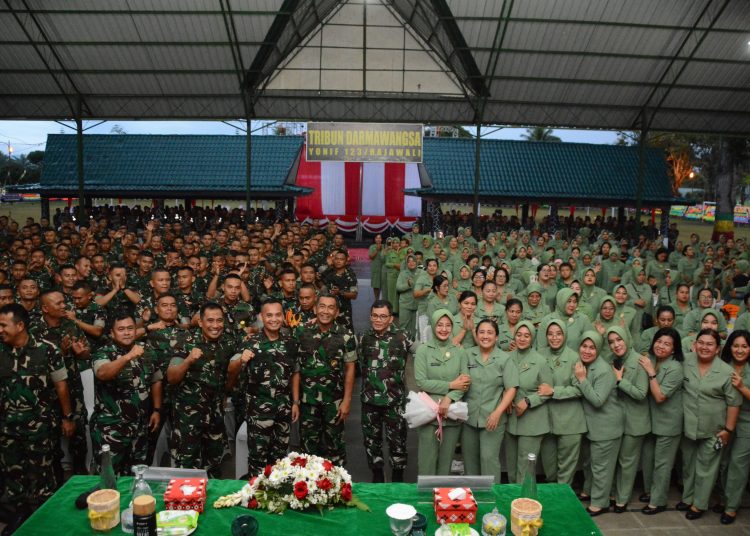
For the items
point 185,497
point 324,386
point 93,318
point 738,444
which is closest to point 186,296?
point 93,318

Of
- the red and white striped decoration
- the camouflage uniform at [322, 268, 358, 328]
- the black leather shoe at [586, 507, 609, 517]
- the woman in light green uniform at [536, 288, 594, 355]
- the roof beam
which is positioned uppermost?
the roof beam

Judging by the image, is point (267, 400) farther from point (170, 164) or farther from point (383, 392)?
point (170, 164)

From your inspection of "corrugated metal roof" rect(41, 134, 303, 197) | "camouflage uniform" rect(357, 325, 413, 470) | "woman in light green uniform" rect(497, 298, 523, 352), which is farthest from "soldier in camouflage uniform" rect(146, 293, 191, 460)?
"corrugated metal roof" rect(41, 134, 303, 197)

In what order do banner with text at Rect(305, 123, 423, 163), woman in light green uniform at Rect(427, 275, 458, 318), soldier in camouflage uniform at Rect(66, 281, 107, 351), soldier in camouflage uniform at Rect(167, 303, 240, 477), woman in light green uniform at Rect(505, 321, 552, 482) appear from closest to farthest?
soldier in camouflage uniform at Rect(167, 303, 240, 477) → woman in light green uniform at Rect(505, 321, 552, 482) → soldier in camouflage uniform at Rect(66, 281, 107, 351) → woman in light green uniform at Rect(427, 275, 458, 318) → banner with text at Rect(305, 123, 423, 163)

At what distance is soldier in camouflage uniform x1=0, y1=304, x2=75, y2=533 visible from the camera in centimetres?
437

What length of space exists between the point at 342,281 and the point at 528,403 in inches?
172

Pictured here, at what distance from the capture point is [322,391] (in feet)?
16.0

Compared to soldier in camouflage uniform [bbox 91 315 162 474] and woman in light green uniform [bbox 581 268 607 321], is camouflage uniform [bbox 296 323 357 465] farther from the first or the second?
woman in light green uniform [bbox 581 268 607 321]

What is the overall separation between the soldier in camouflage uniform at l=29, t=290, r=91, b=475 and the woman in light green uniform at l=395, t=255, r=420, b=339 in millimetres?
5669

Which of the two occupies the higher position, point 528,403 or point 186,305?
point 186,305

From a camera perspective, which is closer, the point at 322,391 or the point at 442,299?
the point at 322,391

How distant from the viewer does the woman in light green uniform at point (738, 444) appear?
480cm

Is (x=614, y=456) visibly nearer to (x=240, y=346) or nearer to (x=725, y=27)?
(x=240, y=346)

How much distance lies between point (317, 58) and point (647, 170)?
47.9 feet
